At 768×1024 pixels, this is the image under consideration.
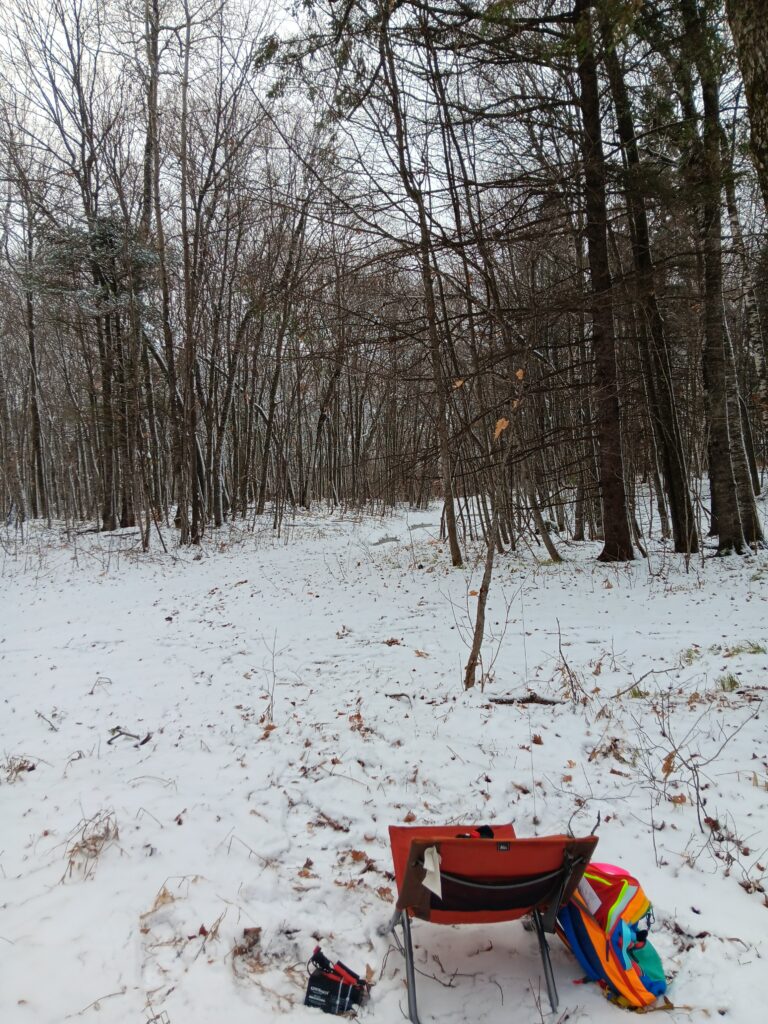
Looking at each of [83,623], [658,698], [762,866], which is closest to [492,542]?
[658,698]

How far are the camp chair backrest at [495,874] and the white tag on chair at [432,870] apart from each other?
0.02 m

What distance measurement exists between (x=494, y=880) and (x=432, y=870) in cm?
28

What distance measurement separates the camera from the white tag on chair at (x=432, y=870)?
1.92m

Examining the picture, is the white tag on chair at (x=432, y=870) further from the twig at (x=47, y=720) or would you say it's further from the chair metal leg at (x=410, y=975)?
the twig at (x=47, y=720)

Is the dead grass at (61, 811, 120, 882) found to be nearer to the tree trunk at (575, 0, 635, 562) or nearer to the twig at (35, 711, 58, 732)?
the twig at (35, 711, 58, 732)

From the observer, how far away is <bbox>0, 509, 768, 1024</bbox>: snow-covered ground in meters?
2.16

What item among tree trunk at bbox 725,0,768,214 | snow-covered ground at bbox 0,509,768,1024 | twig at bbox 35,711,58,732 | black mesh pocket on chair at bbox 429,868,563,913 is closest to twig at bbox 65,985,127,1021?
snow-covered ground at bbox 0,509,768,1024

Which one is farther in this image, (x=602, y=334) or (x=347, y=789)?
(x=602, y=334)

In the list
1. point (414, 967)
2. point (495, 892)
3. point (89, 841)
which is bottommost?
point (414, 967)

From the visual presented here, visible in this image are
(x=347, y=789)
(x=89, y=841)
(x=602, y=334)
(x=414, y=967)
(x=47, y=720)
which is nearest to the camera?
(x=414, y=967)

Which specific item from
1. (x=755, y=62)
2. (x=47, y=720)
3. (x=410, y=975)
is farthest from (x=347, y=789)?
(x=755, y=62)

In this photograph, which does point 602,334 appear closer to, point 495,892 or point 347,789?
point 347,789

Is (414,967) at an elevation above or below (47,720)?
below

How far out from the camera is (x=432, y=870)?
1936 mm
